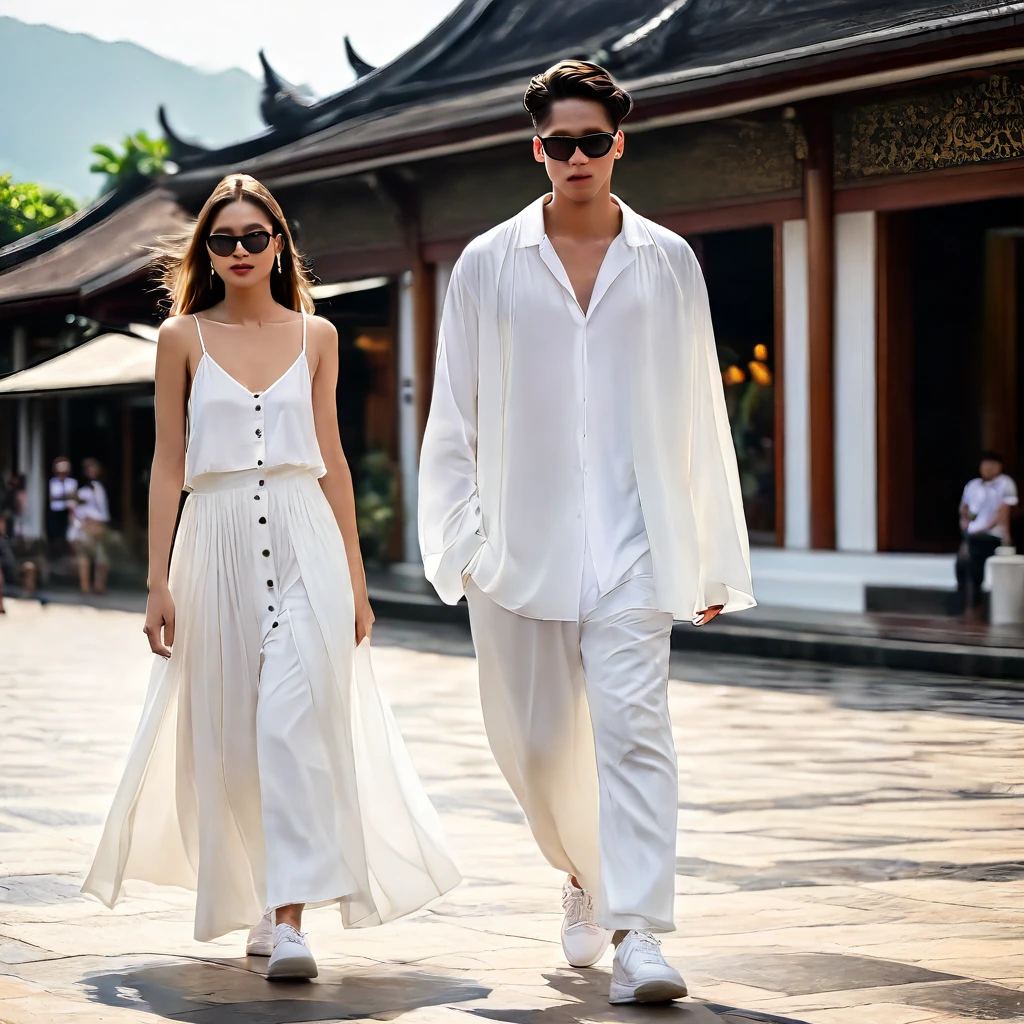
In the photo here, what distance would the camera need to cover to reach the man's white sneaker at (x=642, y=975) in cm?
388

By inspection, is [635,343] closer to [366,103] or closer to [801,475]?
[801,475]

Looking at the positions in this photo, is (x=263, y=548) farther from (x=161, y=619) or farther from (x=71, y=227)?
(x=71, y=227)

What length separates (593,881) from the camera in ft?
14.3

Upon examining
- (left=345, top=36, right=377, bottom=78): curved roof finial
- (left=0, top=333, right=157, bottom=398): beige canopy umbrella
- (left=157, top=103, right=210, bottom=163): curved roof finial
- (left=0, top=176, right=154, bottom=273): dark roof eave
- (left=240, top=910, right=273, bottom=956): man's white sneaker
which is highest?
(left=345, top=36, right=377, bottom=78): curved roof finial

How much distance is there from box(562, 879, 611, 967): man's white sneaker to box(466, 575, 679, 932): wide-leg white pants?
63mm

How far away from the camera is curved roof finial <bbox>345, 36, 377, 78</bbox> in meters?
24.9

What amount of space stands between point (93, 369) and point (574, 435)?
14565 mm

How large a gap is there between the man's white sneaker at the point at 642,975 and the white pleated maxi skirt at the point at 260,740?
618 mm

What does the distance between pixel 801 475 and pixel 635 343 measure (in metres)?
13.3

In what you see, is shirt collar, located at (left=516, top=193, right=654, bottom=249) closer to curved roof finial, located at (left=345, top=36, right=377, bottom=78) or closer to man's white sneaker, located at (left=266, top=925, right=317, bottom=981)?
man's white sneaker, located at (left=266, top=925, right=317, bottom=981)

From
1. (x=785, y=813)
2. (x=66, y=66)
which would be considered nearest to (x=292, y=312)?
(x=785, y=813)

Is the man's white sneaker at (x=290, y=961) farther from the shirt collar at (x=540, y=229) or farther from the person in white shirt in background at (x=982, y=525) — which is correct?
the person in white shirt in background at (x=982, y=525)

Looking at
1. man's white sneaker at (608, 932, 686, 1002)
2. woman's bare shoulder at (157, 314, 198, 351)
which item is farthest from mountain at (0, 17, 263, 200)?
man's white sneaker at (608, 932, 686, 1002)

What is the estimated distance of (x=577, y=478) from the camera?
4.25 m
